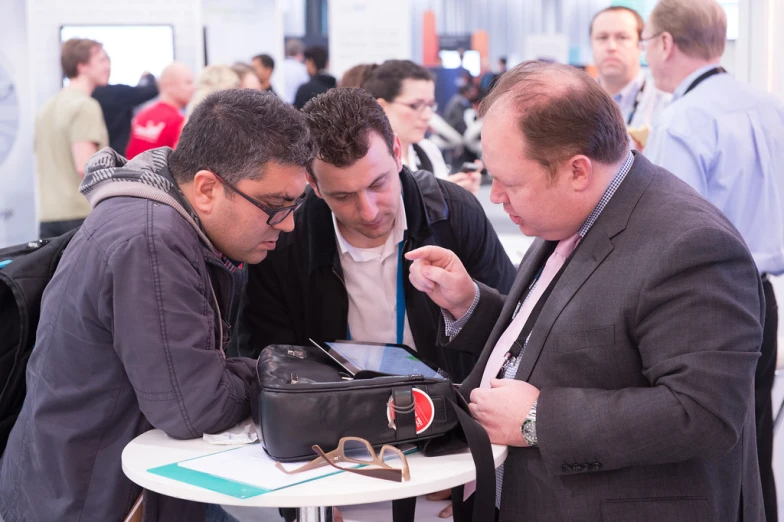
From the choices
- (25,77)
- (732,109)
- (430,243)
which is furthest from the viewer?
(25,77)

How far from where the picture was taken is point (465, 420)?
63.1 inches

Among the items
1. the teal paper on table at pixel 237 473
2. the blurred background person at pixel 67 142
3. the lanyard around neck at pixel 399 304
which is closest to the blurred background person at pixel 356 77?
the blurred background person at pixel 67 142

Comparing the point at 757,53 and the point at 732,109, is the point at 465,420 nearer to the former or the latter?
the point at 732,109

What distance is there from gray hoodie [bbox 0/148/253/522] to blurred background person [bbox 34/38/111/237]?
400 cm

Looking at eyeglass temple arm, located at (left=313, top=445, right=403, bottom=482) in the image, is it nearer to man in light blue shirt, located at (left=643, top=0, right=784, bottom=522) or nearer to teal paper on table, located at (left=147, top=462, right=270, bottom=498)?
teal paper on table, located at (left=147, top=462, right=270, bottom=498)

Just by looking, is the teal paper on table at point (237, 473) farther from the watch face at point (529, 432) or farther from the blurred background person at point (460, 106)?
the blurred background person at point (460, 106)

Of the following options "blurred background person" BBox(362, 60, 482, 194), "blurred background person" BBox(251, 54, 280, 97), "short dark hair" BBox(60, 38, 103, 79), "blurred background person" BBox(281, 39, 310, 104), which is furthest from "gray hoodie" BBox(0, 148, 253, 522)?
"blurred background person" BBox(281, 39, 310, 104)

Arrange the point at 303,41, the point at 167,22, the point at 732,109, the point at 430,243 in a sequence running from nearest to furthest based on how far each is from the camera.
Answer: the point at 430,243
the point at 732,109
the point at 167,22
the point at 303,41

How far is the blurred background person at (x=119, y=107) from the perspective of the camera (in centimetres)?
641

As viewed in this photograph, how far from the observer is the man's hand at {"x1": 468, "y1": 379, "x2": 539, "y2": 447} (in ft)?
5.39

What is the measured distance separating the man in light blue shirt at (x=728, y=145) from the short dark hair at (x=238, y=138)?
1825mm

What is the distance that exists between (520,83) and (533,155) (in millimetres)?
159

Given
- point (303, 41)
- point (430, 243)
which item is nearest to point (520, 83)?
point (430, 243)

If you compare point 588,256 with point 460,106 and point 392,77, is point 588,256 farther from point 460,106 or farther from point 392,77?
point 460,106
